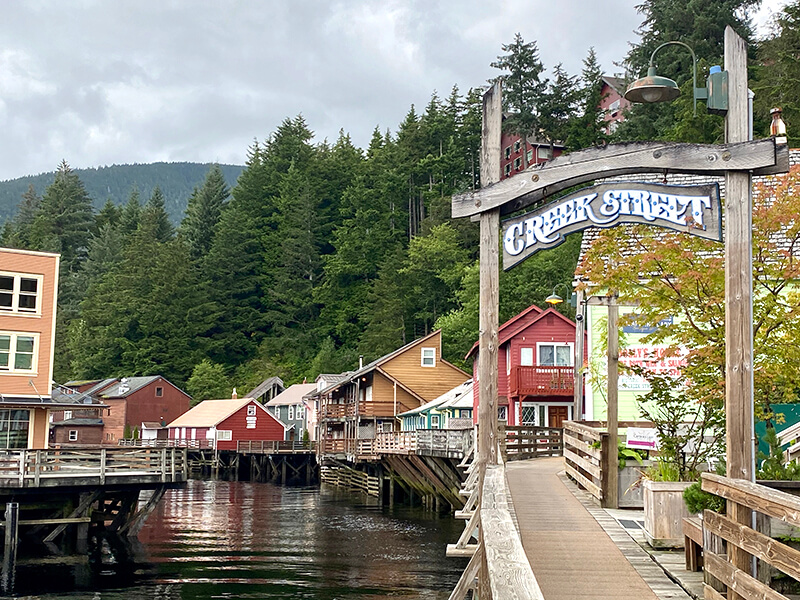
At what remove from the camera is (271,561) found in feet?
86.2

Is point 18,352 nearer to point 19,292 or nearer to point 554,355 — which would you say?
point 19,292

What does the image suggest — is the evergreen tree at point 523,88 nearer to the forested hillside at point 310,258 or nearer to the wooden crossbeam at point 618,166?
the forested hillside at point 310,258

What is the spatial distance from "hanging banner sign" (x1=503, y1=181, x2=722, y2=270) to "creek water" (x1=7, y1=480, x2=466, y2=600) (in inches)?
462

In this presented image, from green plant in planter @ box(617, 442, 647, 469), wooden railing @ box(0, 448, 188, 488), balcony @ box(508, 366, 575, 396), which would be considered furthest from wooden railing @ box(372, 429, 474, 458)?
green plant in planter @ box(617, 442, 647, 469)

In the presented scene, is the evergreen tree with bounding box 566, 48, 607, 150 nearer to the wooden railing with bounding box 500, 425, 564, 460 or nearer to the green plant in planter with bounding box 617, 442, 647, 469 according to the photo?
the wooden railing with bounding box 500, 425, 564, 460

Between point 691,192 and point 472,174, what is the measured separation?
7611 centimetres

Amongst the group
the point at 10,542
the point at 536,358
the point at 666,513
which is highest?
the point at 536,358

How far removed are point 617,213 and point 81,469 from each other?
23.6m

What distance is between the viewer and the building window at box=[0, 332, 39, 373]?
33.6 metres

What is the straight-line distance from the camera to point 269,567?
25.1 m

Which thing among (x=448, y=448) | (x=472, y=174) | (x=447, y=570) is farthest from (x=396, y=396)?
(x=447, y=570)

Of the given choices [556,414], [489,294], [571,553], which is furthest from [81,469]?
[571,553]

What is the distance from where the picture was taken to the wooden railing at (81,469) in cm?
2678

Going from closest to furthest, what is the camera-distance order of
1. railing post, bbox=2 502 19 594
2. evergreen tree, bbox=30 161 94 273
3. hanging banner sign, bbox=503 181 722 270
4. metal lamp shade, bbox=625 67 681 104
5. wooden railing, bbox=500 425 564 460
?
1. hanging banner sign, bbox=503 181 722 270
2. metal lamp shade, bbox=625 67 681 104
3. railing post, bbox=2 502 19 594
4. wooden railing, bbox=500 425 564 460
5. evergreen tree, bbox=30 161 94 273
